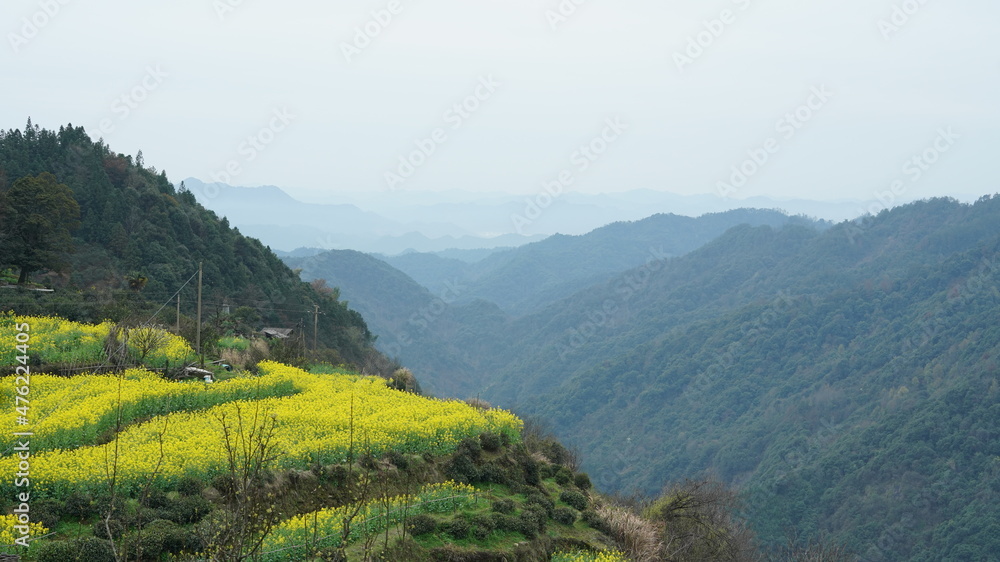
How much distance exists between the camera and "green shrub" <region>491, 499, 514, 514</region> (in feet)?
49.0

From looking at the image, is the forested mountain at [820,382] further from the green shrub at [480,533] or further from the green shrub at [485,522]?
the green shrub at [480,533]

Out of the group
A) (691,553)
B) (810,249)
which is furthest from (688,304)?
(691,553)

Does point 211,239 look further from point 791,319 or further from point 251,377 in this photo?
point 791,319

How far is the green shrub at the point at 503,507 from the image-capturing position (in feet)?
49.0

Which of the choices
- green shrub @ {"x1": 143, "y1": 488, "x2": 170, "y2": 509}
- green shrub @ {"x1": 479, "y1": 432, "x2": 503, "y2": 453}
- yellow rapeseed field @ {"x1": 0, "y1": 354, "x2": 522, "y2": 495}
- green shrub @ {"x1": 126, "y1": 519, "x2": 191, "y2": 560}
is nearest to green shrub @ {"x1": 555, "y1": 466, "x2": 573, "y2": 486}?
yellow rapeseed field @ {"x1": 0, "y1": 354, "x2": 522, "y2": 495}

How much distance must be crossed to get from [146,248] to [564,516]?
38465 millimetres

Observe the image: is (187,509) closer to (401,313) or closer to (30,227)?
(30,227)

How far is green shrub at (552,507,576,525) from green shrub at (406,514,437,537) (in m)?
3.34

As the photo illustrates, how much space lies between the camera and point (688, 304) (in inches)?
6639

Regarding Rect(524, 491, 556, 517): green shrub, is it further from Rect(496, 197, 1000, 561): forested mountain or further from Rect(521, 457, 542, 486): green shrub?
Rect(496, 197, 1000, 561): forested mountain

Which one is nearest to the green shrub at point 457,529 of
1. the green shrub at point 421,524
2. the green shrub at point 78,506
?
the green shrub at point 421,524

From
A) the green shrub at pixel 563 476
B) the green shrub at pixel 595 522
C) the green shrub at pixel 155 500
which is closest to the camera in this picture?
the green shrub at pixel 155 500

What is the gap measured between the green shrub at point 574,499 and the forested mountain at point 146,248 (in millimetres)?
21536

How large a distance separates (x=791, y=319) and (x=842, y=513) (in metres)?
63.7
